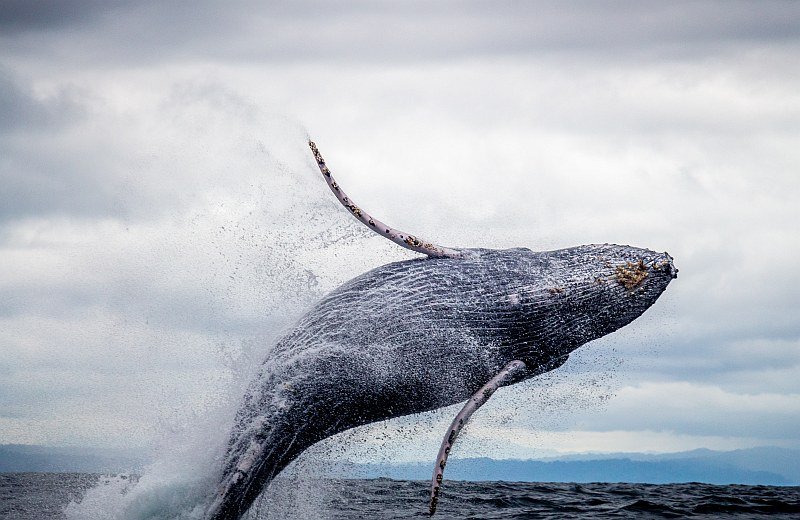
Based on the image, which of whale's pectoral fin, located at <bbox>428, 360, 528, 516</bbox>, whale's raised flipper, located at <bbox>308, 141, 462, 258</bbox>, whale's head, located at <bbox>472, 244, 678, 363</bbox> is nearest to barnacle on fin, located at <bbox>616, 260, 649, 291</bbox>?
whale's head, located at <bbox>472, 244, 678, 363</bbox>

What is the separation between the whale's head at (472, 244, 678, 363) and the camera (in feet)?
36.0

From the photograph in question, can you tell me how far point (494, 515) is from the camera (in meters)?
16.9

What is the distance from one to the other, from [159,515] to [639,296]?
6.48m

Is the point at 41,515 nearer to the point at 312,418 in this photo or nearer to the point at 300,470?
the point at 300,470

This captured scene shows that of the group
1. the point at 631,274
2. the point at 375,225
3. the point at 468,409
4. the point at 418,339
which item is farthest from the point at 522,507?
the point at 375,225

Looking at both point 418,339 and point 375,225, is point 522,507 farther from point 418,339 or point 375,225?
point 375,225

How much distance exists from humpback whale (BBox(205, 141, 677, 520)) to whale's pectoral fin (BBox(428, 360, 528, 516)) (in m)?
0.02

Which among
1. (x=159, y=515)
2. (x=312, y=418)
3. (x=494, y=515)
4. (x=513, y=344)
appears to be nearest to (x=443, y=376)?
(x=513, y=344)

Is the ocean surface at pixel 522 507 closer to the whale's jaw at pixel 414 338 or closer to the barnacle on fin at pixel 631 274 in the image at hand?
the whale's jaw at pixel 414 338

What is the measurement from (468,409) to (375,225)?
245 cm

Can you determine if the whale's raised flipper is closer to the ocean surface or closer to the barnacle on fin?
the barnacle on fin

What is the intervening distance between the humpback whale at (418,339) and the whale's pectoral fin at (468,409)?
0.02m

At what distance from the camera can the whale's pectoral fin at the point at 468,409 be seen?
10.7 meters

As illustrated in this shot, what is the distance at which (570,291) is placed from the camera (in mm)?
11016
